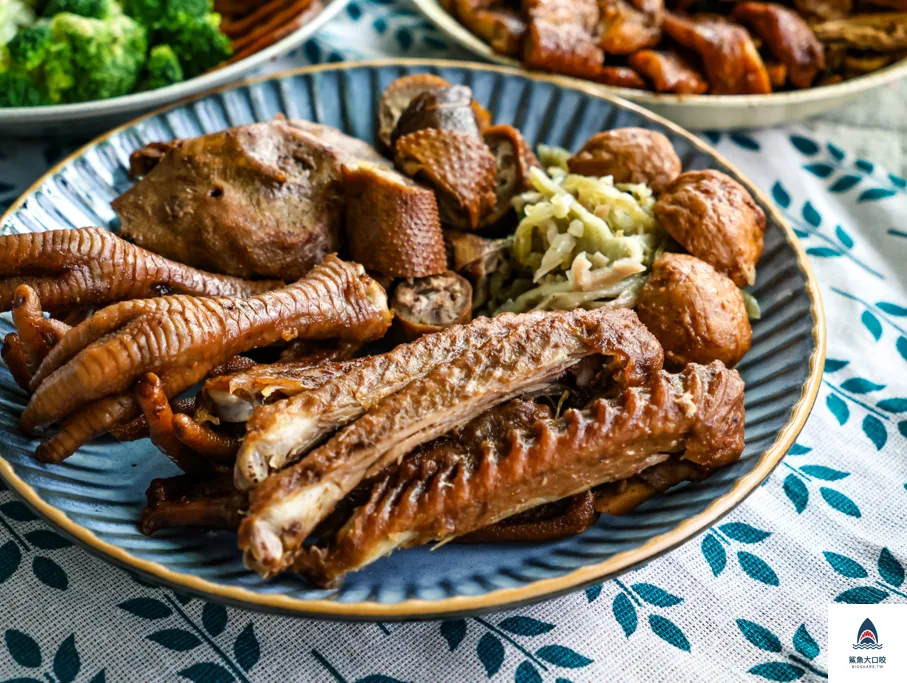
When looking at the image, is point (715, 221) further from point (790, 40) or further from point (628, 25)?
point (790, 40)

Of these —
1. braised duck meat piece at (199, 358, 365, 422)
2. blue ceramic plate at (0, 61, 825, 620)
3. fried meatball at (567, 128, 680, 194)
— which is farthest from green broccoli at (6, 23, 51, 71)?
fried meatball at (567, 128, 680, 194)

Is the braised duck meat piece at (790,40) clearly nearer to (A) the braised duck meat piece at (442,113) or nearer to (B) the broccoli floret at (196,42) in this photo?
(A) the braised duck meat piece at (442,113)

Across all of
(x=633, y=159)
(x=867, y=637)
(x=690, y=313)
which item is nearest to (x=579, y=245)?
(x=633, y=159)

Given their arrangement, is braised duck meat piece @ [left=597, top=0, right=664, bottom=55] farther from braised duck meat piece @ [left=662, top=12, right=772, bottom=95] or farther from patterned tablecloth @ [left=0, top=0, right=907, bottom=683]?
patterned tablecloth @ [left=0, top=0, right=907, bottom=683]

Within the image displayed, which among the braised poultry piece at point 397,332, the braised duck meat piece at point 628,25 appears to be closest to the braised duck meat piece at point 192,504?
the braised poultry piece at point 397,332

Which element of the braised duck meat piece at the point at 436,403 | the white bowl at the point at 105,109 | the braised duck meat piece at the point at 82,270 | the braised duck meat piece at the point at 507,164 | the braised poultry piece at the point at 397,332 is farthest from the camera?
the white bowl at the point at 105,109

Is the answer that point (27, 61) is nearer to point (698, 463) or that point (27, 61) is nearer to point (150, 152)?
point (150, 152)
